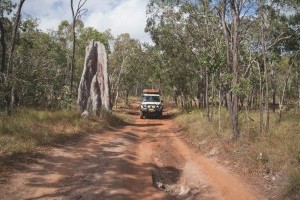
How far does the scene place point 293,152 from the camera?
484 inches

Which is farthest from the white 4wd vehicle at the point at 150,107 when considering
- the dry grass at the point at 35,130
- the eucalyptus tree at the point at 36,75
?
the dry grass at the point at 35,130

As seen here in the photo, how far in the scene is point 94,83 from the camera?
2558cm

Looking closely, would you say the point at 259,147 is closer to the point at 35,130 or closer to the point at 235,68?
the point at 235,68

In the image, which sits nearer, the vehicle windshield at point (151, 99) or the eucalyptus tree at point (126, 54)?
the vehicle windshield at point (151, 99)

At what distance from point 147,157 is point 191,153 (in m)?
2.32

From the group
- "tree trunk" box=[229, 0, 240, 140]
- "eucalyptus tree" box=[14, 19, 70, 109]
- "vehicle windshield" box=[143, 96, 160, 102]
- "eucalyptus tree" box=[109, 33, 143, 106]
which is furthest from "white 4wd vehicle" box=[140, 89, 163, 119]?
"tree trunk" box=[229, 0, 240, 140]

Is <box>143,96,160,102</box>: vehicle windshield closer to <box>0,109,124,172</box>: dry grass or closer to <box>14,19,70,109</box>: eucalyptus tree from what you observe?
<box>14,19,70,109</box>: eucalyptus tree

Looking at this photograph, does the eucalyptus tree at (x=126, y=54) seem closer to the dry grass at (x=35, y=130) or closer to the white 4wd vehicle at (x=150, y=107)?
the white 4wd vehicle at (x=150, y=107)

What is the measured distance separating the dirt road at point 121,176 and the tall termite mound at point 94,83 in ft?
26.0

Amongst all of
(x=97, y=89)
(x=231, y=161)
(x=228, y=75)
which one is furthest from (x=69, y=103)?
(x=231, y=161)

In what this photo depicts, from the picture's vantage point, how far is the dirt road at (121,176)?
9852 mm

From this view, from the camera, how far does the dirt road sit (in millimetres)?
9852

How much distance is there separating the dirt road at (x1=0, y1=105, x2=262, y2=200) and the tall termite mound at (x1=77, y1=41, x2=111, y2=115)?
7.92 metres

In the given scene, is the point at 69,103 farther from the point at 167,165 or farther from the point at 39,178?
the point at 39,178
